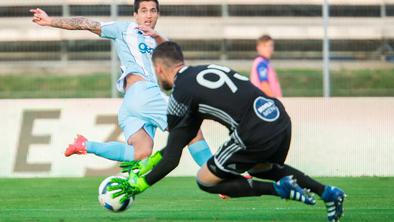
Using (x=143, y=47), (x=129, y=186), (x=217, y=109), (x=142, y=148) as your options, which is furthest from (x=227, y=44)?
(x=217, y=109)

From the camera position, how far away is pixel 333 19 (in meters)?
17.6

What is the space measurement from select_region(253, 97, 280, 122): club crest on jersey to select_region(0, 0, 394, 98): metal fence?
8428 millimetres

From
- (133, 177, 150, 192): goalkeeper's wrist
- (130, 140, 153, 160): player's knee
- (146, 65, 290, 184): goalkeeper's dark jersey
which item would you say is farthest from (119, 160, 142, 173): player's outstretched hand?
(130, 140, 153, 160): player's knee

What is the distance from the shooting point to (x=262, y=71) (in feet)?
57.5

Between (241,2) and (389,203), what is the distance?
759 cm

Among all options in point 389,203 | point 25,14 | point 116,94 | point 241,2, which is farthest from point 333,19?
point 389,203

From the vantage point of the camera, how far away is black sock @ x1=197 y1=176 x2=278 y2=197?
927cm

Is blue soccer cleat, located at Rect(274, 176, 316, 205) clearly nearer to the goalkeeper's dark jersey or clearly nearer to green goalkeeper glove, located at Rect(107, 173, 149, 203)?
the goalkeeper's dark jersey

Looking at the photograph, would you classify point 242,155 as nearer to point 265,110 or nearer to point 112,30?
point 265,110

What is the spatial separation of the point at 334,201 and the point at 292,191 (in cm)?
47

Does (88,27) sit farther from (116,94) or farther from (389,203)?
(116,94)

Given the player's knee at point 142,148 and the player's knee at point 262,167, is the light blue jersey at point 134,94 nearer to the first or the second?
the player's knee at point 142,148

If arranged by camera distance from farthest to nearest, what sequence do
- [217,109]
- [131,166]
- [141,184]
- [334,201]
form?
[131,166]
[334,201]
[141,184]
[217,109]

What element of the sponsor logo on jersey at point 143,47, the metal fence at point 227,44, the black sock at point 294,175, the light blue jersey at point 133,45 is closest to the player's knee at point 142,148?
the light blue jersey at point 133,45
